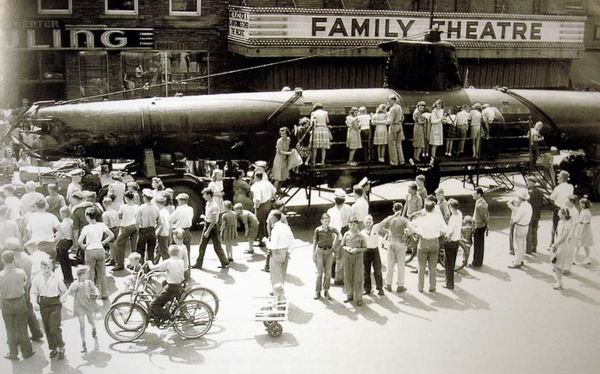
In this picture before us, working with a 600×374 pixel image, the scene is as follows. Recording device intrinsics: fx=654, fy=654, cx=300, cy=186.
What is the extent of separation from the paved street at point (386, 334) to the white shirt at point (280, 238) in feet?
3.61

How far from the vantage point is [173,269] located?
962 centimetres

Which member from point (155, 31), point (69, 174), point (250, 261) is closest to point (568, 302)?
point (250, 261)

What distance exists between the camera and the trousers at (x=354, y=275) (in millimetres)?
11062

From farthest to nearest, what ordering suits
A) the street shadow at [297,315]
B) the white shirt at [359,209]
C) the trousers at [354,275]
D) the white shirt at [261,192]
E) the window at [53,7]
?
the window at [53,7] < the white shirt at [261,192] < the white shirt at [359,209] < the trousers at [354,275] < the street shadow at [297,315]

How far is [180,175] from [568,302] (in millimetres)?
8776

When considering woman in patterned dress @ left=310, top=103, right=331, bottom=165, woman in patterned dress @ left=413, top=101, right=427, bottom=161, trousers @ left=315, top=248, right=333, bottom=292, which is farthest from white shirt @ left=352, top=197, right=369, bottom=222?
woman in patterned dress @ left=413, top=101, right=427, bottom=161

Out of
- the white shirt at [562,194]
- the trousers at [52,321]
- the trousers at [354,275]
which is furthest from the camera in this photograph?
the white shirt at [562,194]

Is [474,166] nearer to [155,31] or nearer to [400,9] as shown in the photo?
[400,9]

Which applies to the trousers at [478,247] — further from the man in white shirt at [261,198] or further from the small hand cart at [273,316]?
the small hand cart at [273,316]

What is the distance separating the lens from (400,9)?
79.2 ft

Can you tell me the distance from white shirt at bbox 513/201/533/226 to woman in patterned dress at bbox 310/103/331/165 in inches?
188

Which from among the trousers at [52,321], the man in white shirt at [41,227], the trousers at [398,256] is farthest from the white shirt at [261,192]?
the trousers at [52,321]

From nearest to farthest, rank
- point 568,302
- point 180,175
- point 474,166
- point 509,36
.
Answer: point 568,302, point 180,175, point 474,166, point 509,36

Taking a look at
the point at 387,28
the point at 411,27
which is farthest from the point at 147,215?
the point at 411,27
